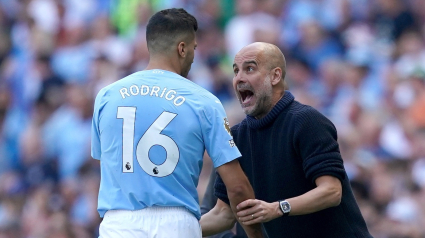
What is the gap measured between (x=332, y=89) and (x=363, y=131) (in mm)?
813

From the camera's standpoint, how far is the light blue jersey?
→ 4.43m

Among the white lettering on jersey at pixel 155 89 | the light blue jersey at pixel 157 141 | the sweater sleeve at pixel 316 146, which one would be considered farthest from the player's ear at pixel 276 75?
the white lettering on jersey at pixel 155 89

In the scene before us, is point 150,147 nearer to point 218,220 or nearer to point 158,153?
point 158,153

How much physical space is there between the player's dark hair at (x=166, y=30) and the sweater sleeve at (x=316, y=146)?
0.90m

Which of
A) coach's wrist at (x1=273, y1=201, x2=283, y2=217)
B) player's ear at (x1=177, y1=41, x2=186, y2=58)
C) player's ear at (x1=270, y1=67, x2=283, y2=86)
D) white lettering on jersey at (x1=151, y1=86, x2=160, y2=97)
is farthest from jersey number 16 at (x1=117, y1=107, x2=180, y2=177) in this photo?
player's ear at (x1=270, y1=67, x2=283, y2=86)

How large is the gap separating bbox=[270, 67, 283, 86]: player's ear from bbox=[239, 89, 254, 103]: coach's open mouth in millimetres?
166

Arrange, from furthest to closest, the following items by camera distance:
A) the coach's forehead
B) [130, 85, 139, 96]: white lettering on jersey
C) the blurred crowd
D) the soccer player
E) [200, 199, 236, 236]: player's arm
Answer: the blurred crowd < [200, 199, 236, 236]: player's arm < the coach's forehead < [130, 85, 139, 96]: white lettering on jersey < the soccer player

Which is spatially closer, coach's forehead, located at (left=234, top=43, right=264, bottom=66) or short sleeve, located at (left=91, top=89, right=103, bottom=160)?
short sleeve, located at (left=91, top=89, right=103, bottom=160)

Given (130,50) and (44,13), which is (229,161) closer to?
(130,50)

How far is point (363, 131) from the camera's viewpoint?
9.41m

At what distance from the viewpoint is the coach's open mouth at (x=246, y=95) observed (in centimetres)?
509

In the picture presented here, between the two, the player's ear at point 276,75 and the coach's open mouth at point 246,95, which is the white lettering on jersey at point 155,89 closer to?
the coach's open mouth at point 246,95

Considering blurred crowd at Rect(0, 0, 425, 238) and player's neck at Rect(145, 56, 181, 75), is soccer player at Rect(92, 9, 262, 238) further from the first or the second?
blurred crowd at Rect(0, 0, 425, 238)

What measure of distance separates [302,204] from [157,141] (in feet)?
3.05
